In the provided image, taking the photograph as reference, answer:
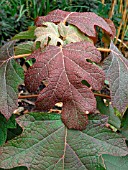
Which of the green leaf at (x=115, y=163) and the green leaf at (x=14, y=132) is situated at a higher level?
the green leaf at (x=14, y=132)

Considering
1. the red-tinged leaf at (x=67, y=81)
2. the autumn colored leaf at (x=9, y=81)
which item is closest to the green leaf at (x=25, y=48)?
the autumn colored leaf at (x=9, y=81)

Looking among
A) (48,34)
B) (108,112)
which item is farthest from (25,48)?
(108,112)

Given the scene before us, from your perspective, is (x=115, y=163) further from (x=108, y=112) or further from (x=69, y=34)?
(x=69, y=34)

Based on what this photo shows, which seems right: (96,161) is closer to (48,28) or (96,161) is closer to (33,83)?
(33,83)

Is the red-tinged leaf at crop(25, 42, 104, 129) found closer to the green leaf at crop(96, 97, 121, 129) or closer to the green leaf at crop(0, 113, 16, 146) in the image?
the green leaf at crop(0, 113, 16, 146)

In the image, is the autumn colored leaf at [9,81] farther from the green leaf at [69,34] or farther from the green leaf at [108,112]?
the green leaf at [108,112]

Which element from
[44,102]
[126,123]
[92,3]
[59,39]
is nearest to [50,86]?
[44,102]
